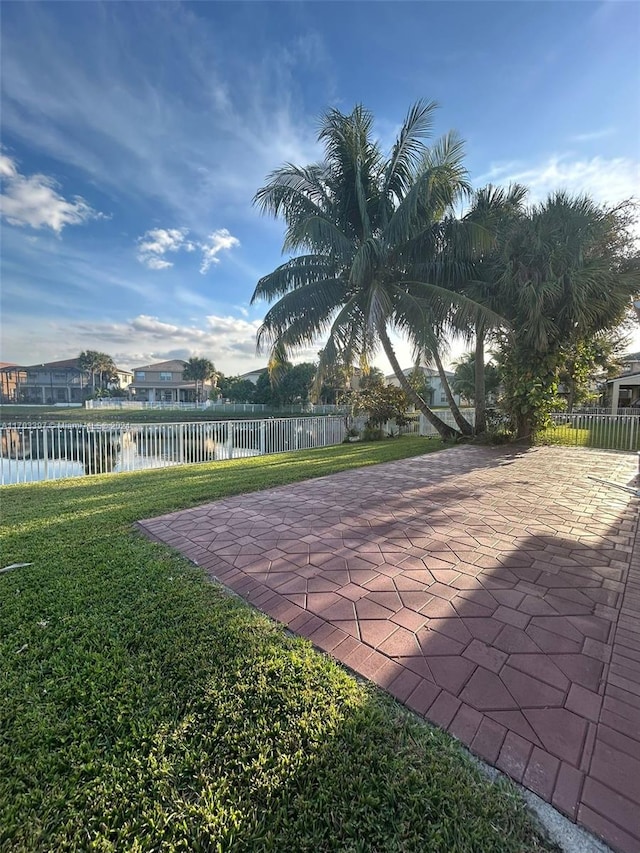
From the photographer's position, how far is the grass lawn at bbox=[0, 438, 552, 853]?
1223 millimetres

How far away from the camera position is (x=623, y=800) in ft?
4.30

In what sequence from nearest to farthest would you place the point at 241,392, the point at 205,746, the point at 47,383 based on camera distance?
the point at 205,746 → the point at 241,392 → the point at 47,383

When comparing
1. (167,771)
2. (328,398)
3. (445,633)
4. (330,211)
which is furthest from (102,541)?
(328,398)

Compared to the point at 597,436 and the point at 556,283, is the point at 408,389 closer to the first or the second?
the point at 556,283

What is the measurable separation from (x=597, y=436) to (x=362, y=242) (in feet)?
31.0

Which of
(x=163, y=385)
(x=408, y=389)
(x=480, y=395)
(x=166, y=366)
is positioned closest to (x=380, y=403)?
(x=408, y=389)

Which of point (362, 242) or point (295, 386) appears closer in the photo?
point (362, 242)

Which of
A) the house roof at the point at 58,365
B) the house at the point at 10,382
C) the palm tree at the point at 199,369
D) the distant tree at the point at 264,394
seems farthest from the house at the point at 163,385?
the distant tree at the point at 264,394

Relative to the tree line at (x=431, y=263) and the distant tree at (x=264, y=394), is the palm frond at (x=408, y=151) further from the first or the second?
the distant tree at (x=264, y=394)

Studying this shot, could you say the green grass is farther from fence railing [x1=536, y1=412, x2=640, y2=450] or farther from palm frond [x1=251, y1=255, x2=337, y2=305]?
palm frond [x1=251, y1=255, x2=337, y2=305]

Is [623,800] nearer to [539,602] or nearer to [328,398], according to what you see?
[539,602]

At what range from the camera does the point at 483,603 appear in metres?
2.58

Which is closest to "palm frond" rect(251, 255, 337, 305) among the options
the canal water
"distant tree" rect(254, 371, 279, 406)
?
the canal water

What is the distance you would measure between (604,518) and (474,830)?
4.36m
